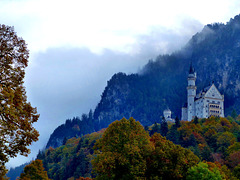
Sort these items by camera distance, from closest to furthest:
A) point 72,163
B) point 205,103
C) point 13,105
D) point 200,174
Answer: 1. point 13,105
2. point 200,174
3. point 72,163
4. point 205,103

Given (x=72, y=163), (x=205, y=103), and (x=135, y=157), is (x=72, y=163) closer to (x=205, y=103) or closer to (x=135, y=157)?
(x=205, y=103)

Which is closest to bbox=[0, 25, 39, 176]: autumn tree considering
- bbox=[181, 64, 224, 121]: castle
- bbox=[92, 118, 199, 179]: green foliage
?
bbox=[92, 118, 199, 179]: green foliage

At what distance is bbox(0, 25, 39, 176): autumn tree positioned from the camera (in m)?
21.6

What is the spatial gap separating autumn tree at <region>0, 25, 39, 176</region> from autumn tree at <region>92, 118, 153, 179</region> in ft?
58.5

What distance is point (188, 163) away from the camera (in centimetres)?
4353

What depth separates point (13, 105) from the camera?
21938 mm

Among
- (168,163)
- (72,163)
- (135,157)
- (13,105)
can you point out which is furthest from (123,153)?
(72,163)

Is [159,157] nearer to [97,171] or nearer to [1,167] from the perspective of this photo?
[97,171]

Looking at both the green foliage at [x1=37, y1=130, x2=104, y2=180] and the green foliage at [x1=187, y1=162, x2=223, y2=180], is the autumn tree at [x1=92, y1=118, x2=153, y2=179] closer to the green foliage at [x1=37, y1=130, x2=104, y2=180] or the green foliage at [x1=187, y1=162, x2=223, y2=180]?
the green foliage at [x1=187, y1=162, x2=223, y2=180]

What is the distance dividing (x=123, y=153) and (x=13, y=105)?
849 inches

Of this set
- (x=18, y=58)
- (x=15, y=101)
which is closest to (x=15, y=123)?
(x=15, y=101)

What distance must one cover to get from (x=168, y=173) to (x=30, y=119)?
22555mm

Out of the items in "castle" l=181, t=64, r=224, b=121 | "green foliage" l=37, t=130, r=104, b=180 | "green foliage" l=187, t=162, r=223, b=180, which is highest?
"castle" l=181, t=64, r=224, b=121

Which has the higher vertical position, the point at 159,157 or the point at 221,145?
the point at 221,145
